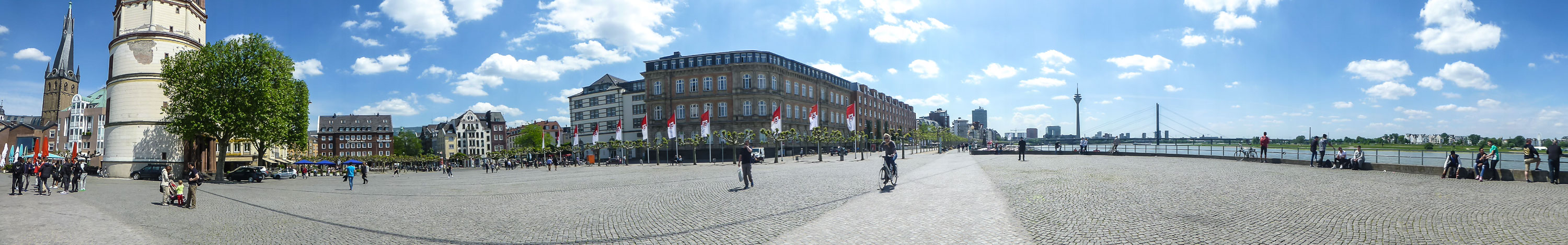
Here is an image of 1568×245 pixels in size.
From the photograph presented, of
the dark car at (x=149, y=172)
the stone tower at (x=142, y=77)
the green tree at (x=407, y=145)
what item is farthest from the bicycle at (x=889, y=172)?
the green tree at (x=407, y=145)

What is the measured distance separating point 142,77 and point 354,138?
101m

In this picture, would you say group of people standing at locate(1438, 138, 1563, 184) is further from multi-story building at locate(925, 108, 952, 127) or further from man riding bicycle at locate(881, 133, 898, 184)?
multi-story building at locate(925, 108, 952, 127)

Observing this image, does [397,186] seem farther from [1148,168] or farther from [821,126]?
[821,126]

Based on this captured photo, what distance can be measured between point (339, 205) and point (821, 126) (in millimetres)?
70313

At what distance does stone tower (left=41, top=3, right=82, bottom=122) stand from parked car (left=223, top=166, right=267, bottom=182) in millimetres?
139341

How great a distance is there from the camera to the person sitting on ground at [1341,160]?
22.1 meters

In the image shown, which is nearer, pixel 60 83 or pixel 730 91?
pixel 730 91

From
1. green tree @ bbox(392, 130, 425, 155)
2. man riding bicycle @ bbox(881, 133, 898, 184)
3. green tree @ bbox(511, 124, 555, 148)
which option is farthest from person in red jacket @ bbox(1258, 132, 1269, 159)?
green tree @ bbox(392, 130, 425, 155)

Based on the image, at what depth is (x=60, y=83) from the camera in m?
126

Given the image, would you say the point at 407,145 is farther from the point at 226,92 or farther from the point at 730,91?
the point at 226,92

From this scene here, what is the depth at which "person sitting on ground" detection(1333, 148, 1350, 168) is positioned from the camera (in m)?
22.1

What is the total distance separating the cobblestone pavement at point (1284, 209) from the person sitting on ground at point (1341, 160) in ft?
12.4

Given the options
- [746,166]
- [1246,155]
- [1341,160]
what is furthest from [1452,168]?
[746,166]

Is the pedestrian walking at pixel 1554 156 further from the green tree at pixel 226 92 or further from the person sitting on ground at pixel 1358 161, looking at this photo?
the green tree at pixel 226 92
